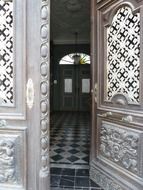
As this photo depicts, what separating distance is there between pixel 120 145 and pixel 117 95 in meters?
0.47

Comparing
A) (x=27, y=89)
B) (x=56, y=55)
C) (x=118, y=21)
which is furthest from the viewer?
(x=56, y=55)

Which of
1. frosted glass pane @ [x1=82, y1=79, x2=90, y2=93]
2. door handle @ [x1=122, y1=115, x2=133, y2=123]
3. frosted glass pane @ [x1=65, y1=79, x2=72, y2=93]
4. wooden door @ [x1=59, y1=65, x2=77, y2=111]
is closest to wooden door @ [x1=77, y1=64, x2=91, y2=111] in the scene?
frosted glass pane @ [x1=82, y1=79, x2=90, y2=93]

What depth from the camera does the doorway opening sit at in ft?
8.67

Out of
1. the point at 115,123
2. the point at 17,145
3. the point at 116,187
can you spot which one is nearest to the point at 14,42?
the point at 17,145

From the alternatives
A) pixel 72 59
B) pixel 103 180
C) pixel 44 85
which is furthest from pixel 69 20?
pixel 103 180

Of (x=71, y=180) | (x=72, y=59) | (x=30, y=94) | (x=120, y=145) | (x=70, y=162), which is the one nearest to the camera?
(x=30, y=94)

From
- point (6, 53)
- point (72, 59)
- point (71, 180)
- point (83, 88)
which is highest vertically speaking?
point (72, 59)

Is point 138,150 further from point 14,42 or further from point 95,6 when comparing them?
point 95,6

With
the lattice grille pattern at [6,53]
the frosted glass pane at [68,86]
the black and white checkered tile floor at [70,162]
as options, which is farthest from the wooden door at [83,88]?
the lattice grille pattern at [6,53]

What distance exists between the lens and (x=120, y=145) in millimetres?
1929

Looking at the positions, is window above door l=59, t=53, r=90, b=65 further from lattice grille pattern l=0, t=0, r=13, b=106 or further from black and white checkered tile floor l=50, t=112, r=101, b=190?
lattice grille pattern l=0, t=0, r=13, b=106

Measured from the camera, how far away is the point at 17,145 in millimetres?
1761

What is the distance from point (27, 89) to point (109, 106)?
0.85 m

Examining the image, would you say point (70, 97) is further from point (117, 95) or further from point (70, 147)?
point (117, 95)
